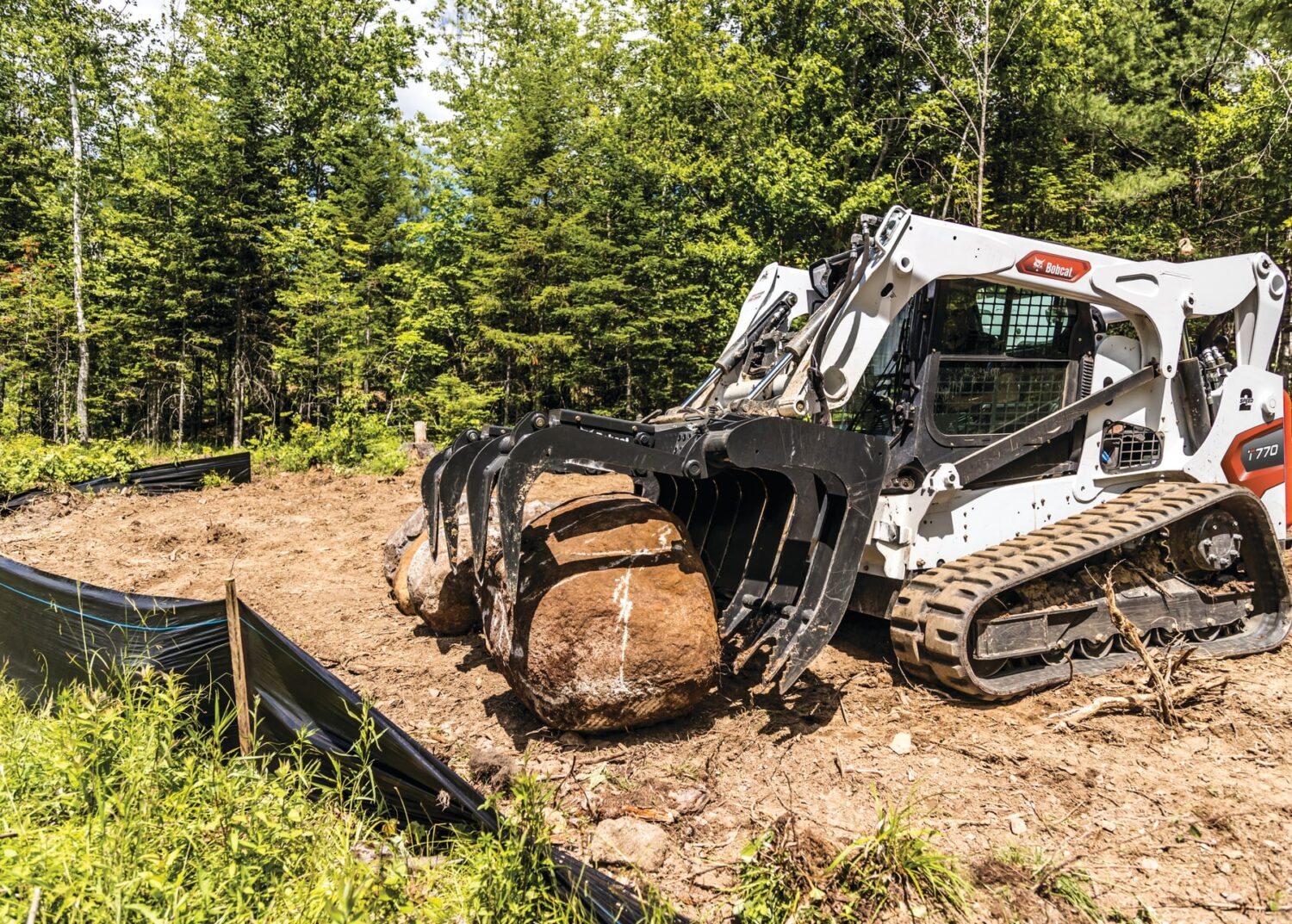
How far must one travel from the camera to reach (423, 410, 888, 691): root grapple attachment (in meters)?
3.60

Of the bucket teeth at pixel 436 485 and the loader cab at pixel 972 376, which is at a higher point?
the loader cab at pixel 972 376

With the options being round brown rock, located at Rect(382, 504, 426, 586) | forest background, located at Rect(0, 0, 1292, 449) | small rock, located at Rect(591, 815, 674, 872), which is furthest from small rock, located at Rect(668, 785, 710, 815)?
forest background, located at Rect(0, 0, 1292, 449)

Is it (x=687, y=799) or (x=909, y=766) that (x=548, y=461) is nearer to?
(x=687, y=799)

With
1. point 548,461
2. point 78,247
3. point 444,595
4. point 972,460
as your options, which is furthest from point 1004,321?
point 78,247

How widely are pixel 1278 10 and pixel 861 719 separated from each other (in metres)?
11.2

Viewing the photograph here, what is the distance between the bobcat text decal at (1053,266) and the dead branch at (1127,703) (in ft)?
8.09

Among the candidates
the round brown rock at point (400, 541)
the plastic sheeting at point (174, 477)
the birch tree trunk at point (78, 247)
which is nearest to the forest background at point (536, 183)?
the birch tree trunk at point (78, 247)

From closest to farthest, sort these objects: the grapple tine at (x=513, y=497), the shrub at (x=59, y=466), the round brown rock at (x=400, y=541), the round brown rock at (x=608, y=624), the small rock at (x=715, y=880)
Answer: the small rock at (x=715, y=880)
the grapple tine at (x=513, y=497)
the round brown rock at (x=608, y=624)
the round brown rock at (x=400, y=541)
the shrub at (x=59, y=466)

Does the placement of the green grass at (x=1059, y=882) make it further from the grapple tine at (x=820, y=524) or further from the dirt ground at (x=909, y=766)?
the grapple tine at (x=820, y=524)

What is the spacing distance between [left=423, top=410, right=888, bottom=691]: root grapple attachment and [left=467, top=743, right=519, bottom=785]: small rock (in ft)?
2.56

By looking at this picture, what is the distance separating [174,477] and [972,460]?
12.4m

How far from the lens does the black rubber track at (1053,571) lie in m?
4.20

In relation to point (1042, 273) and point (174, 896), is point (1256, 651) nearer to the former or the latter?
point (1042, 273)

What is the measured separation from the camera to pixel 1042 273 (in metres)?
4.79
